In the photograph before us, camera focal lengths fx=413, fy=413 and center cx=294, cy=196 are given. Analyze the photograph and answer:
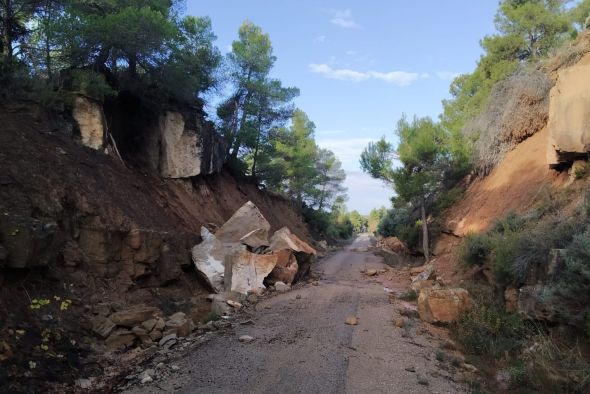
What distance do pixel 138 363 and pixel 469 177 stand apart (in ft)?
62.6

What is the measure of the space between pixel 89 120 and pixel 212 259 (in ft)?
18.1

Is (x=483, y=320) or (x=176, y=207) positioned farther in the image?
(x=176, y=207)

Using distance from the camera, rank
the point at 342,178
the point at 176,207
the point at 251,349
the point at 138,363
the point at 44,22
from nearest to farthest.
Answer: the point at 138,363 < the point at 251,349 < the point at 44,22 < the point at 176,207 < the point at 342,178

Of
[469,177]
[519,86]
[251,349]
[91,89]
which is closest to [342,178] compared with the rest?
[469,177]

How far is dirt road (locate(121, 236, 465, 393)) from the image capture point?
5711 mm

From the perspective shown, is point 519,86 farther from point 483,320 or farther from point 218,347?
point 218,347

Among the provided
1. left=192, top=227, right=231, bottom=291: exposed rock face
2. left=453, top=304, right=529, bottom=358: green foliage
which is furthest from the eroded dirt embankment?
left=453, top=304, right=529, bottom=358: green foliage

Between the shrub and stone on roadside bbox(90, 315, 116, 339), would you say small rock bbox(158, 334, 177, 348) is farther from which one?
the shrub

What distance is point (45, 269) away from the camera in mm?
7715

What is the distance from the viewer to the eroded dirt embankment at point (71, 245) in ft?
21.2

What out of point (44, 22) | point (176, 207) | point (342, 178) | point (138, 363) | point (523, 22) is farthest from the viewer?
point (342, 178)

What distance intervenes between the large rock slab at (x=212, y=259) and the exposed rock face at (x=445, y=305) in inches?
233

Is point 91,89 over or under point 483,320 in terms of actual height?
over

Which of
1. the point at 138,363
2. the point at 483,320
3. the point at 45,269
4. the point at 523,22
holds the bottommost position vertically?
the point at 138,363
